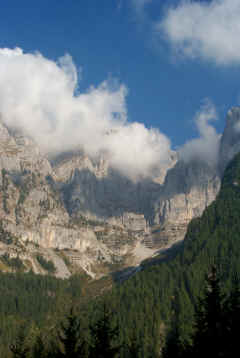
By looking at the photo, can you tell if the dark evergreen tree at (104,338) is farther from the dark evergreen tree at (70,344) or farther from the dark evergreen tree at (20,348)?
the dark evergreen tree at (20,348)

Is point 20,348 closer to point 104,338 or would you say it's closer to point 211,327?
point 104,338

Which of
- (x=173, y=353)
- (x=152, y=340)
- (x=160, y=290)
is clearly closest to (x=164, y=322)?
(x=152, y=340)

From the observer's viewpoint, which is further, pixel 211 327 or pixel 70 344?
pixel 70 344

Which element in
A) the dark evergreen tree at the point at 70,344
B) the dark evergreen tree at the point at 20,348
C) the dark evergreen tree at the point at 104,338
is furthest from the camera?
the dark evergreen tree at the point at 20,348

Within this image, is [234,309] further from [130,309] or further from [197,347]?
[130,309]

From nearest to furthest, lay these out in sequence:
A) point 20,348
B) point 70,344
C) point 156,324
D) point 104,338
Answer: point 104,338, point 70,344, point 20,348, point 156,324

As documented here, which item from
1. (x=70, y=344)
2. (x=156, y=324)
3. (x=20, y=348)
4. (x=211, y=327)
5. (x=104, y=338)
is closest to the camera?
(x=211, y=327)

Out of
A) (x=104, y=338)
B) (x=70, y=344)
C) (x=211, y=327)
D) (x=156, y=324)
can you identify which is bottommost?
(x=70, y=344)

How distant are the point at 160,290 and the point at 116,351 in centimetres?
15814

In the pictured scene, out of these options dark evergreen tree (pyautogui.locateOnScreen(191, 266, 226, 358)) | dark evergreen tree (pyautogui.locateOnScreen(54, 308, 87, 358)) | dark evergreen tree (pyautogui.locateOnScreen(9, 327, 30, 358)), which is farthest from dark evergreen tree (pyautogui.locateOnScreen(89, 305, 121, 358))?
dark evergreen tree (pyautogui.locateOnScreen(9, 327, 30, 358))

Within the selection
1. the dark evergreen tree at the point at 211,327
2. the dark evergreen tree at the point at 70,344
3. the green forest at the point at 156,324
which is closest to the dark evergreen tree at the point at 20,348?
the green forest at the point at 156,324

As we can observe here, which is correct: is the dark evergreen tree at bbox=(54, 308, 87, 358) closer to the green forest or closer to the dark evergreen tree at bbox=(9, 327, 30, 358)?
the green forest

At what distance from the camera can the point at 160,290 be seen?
194 m

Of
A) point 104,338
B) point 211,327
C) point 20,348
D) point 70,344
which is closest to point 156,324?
point 20,348
